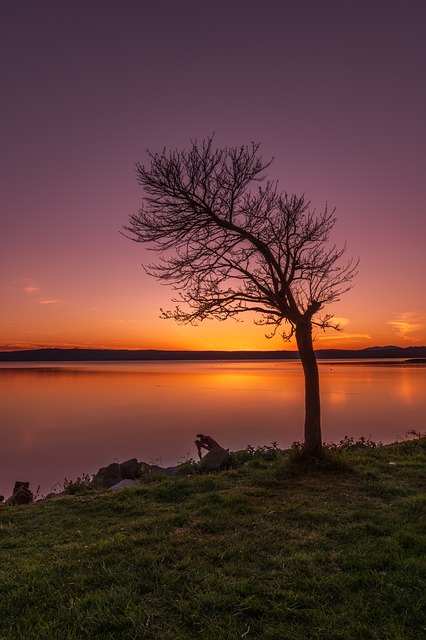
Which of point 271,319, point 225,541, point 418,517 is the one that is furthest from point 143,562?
point 271,319

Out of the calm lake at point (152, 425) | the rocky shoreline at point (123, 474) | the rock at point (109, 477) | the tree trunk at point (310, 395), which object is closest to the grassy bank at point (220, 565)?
the tree trunk at point (310, 395)

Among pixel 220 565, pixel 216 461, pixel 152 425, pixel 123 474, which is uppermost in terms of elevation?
pixel 220 565

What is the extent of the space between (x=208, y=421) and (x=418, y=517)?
26.6 metres

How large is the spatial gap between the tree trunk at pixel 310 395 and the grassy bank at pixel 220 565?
1.85 m

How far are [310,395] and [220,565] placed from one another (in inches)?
267

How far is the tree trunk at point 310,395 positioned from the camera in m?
11.5

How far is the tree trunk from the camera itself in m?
11.5

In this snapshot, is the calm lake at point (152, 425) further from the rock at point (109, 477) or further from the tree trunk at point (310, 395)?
the tree trunk at point (310, 395)

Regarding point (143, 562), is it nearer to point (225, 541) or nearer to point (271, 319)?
point (225, 541)

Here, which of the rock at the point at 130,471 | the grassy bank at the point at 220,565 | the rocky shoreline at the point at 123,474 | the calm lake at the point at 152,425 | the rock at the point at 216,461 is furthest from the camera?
the calm lake at the point at 152,425

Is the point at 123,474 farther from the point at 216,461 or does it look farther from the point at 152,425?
the point at 152,425

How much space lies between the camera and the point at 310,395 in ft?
39.1

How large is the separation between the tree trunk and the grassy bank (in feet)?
6.08

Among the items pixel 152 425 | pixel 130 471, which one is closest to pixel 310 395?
pixel 130 471
